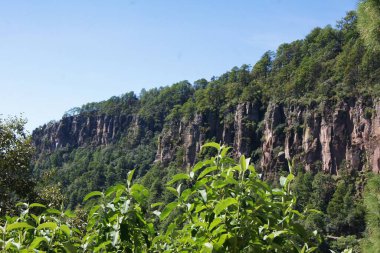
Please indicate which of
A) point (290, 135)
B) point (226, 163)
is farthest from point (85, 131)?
point (226, 163)

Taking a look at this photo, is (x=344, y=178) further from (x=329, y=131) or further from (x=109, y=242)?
(x=109, y=242)

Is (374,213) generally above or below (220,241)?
below

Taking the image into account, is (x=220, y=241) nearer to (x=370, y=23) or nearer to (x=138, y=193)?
(x=138, y=193)

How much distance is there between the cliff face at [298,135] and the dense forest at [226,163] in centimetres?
18

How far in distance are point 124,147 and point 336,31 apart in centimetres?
5251

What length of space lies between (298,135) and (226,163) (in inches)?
2778

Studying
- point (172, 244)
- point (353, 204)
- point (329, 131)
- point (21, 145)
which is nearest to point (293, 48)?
point (329, 131)

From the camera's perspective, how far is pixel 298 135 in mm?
70812

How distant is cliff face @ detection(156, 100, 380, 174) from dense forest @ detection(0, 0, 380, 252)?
0.18 meters

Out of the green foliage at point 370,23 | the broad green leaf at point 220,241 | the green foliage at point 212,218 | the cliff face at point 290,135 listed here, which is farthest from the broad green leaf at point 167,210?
the cliff face at point 290,135

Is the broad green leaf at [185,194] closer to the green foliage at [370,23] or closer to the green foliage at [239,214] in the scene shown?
the green foliage at [239,214]

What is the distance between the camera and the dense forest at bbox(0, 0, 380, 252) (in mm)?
1849

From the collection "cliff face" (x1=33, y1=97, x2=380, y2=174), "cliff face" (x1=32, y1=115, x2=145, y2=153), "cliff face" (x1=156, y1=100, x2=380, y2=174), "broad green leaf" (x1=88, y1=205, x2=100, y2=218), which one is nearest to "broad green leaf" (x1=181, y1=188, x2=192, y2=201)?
"broad green leaf" (x1=88, y1=205, x2=100, y2=218)

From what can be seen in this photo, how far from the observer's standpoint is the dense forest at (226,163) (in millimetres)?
1849
